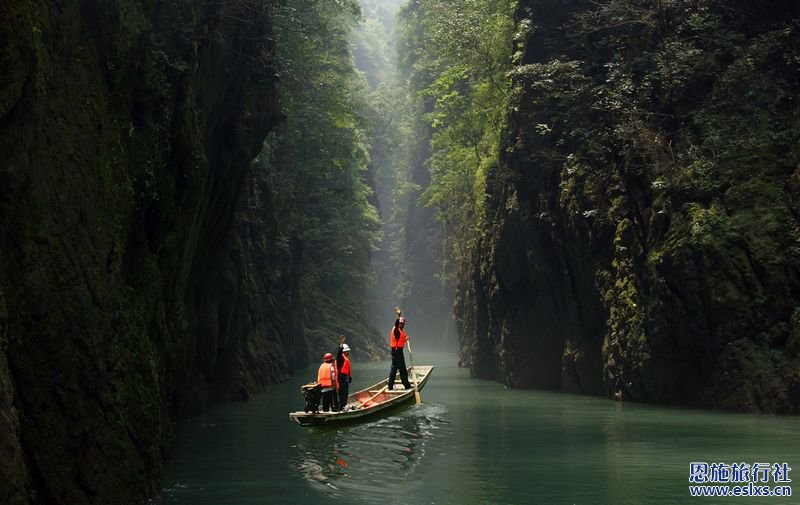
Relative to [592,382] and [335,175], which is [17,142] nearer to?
[592,382]

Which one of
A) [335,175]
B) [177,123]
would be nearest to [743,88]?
[177,123]

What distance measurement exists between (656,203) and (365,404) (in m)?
9.63

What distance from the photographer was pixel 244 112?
83.3ft

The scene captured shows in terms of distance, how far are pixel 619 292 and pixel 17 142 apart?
20.2 m

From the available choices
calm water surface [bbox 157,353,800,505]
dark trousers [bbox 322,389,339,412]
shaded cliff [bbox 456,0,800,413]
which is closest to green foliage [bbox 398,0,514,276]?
shaded cliff [bbox 456,0,800,413]

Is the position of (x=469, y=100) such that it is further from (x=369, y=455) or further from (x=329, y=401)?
(x=369, y=455)

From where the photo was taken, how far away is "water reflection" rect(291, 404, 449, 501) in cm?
1331

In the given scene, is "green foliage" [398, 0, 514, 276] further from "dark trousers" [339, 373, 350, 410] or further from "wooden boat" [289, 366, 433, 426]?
"dark trousers" [339, 373, 350, 410]

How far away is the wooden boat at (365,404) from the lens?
19.7 meters

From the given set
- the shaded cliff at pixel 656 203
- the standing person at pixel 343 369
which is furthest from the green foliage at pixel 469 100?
the standing person at pixel 343 369

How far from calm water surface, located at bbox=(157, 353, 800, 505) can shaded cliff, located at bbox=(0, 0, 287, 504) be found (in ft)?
5.10

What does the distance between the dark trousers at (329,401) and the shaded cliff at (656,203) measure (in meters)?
8.95

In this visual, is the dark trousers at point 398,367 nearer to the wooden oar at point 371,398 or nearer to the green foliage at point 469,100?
the wooden oar at point 371,398

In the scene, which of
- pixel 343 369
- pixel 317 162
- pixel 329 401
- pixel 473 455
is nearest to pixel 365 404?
pixel 343 369
